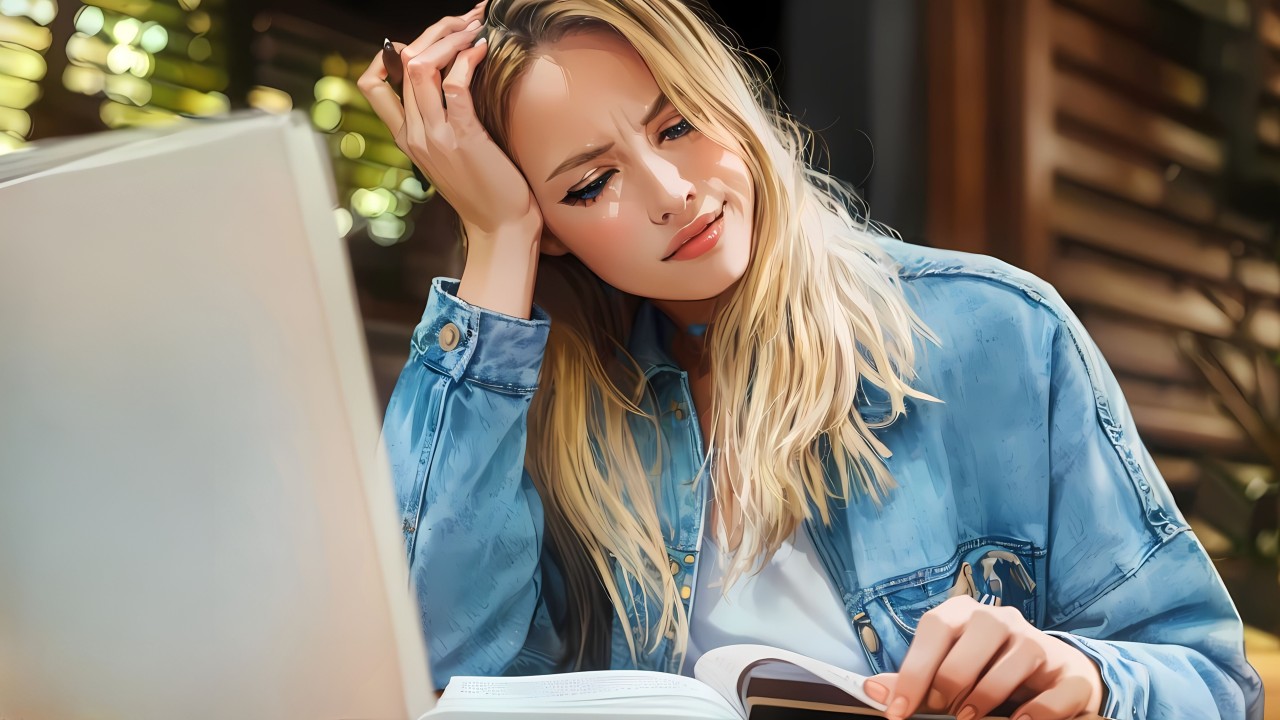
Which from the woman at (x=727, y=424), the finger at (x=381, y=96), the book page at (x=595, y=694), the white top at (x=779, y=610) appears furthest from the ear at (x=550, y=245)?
the book page at (x=595, y=694)

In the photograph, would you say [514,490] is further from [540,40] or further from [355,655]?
[540,40]

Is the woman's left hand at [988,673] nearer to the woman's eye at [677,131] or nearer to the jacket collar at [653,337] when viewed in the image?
the jacket collar at [653,337]

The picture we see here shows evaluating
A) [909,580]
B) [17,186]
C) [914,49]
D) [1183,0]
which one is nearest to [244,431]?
[17,186]

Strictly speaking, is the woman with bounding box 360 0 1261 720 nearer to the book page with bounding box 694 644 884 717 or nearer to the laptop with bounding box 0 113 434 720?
the book page with bounding box 694 644 884 717

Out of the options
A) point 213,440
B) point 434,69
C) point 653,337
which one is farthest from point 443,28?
point 213,440

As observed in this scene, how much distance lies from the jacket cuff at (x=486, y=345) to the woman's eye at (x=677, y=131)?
23 centimetres

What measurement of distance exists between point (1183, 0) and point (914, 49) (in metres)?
A: 0.27

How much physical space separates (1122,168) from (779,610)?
22.2 inches

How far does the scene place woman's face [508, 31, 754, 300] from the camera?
969 millimetres

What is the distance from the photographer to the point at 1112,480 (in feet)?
2.97

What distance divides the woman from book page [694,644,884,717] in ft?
0.07

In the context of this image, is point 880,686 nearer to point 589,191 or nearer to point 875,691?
point 875,691

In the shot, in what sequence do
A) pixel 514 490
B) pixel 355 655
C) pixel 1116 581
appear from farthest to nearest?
1. pixel 514 490
2. pixel 1116 581
3. pixel 355 655

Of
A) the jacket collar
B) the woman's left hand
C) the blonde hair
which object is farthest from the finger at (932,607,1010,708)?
the jacket collar
